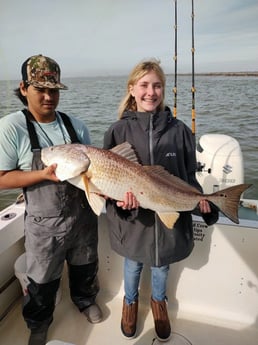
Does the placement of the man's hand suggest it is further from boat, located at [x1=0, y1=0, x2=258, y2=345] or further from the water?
the water

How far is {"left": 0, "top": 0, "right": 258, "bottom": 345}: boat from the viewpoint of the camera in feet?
8.44

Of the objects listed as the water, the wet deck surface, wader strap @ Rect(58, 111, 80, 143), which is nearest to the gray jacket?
wader strap @ Rect(58, 111, 80, 143)

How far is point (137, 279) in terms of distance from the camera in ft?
8.44

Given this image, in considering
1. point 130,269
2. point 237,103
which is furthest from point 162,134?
point 237,103

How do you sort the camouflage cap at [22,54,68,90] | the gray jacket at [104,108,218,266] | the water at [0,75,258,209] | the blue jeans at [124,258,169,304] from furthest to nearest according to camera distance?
the water at [0,75,258,209] < the blue jeans at [124,258,169,304] < the gray jacket at [104,108,218,266] < the camouflage cap at [22,54,68,90]

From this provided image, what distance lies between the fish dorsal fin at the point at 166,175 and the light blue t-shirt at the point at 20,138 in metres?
0.71

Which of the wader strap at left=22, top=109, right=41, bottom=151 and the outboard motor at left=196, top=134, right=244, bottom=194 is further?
the outboard motor at left=196, top=134, right=244, bottom=194

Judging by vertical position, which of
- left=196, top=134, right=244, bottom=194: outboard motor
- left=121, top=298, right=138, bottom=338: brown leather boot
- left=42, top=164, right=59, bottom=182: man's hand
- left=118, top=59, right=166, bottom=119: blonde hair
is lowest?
left=121, top=298, right=138, bottom=338: brown leather boot

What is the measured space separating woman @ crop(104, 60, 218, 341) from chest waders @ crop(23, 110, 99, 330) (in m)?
0.28

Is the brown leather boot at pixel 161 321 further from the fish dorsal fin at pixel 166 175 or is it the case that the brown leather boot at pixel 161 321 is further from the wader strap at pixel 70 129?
the wader strap at pixel 70 129

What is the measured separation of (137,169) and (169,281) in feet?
4.58

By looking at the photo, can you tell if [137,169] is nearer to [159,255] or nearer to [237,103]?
[159,255]

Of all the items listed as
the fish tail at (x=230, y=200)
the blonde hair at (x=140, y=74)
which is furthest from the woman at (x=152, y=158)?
the fish tail at (x=230, y=200)

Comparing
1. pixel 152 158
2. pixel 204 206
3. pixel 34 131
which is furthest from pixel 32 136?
pixel 204 206
